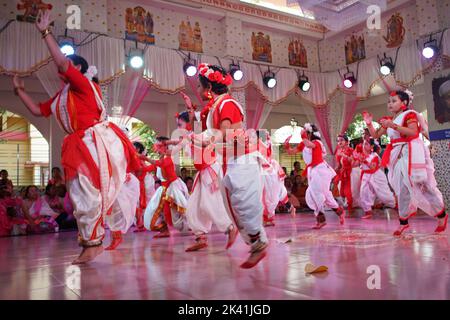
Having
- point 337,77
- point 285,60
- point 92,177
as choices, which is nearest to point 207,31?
point 285,60

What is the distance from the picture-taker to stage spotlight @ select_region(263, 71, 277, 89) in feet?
36.1

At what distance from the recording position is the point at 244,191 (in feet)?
8.73

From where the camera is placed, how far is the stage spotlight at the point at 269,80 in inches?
433

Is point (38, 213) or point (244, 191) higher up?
point (244, 191)

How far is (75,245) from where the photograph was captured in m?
4.59

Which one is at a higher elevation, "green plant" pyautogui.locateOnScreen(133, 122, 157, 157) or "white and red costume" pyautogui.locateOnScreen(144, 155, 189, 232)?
"green plant" pyautogui.locateOnScreen(133, 122, 157, 157)

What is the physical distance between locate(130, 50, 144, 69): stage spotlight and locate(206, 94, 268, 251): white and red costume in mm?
6506

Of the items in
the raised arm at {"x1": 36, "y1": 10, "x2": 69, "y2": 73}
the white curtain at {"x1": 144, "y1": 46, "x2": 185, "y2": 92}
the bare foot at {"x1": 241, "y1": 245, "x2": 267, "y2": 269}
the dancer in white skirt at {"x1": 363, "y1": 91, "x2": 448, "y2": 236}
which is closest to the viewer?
the bare foot at {"x1": 241, "y1": 245, "x2": 267, "y2": 269}

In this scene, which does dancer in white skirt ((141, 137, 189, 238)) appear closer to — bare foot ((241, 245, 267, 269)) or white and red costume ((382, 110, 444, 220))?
bare foot ((241, 245, 267, 269))

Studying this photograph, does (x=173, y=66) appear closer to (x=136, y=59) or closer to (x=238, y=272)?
(x=136, y=59)

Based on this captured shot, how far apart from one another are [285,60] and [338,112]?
246cm

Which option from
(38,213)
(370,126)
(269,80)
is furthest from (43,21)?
(269,80)

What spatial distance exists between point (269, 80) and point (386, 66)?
10.2 feet

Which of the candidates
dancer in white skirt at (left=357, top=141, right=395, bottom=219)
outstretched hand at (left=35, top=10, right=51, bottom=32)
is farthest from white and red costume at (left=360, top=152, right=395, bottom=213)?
outstretched hand at (left=35, top=10, right=51, bottom=32)
